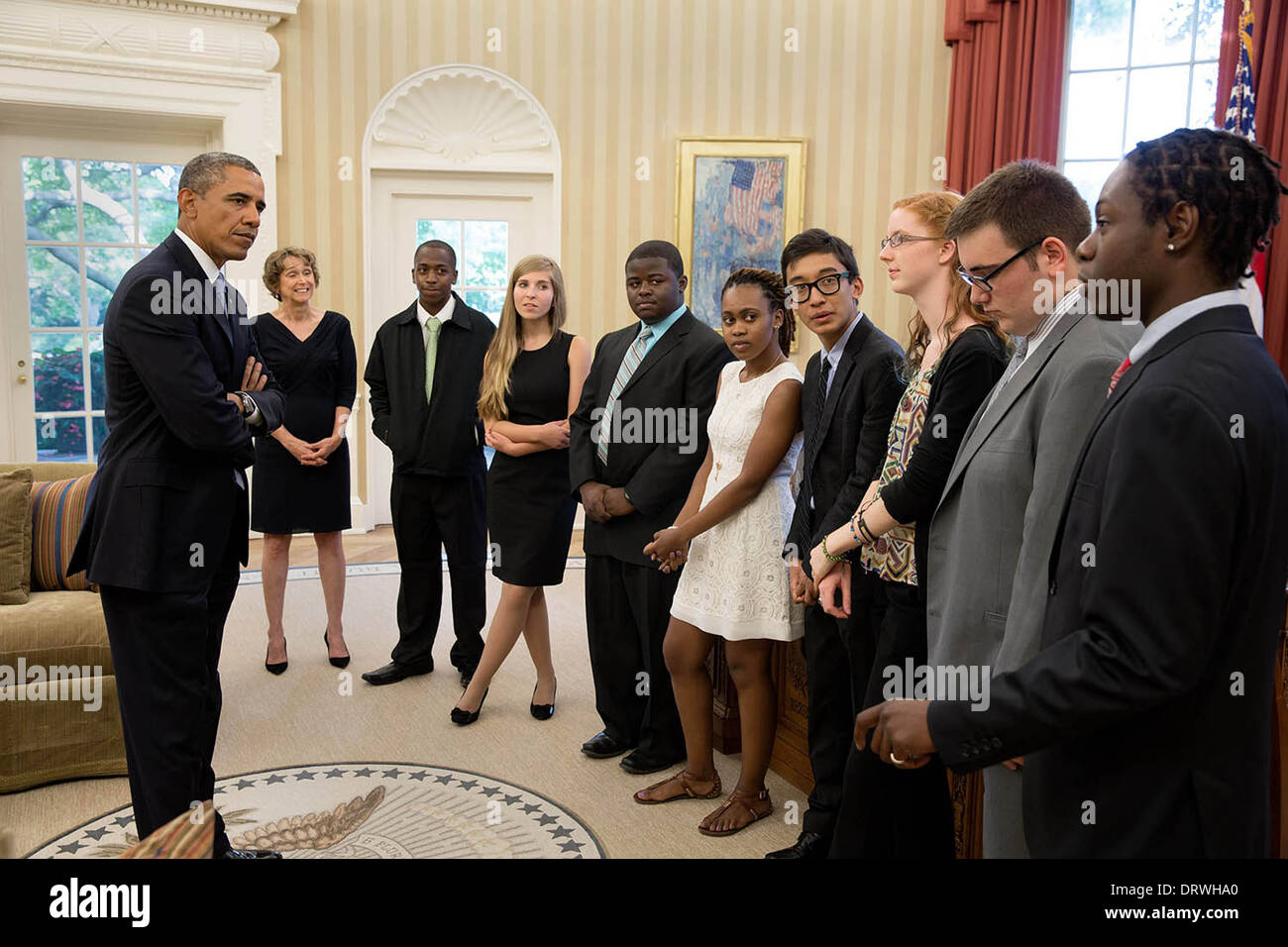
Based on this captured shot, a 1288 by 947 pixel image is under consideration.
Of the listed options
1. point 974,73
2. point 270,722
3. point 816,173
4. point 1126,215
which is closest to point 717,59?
point 816,173

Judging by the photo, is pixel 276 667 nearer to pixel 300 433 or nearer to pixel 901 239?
pixel 300 433

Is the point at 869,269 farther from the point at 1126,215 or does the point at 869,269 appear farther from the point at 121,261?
the point at 1126,215

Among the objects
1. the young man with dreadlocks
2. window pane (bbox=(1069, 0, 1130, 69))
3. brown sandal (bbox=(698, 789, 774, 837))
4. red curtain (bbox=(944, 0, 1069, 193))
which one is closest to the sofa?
brown sandal (bbox=(698, 789, 774, 837))

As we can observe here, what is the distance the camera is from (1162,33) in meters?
6.03

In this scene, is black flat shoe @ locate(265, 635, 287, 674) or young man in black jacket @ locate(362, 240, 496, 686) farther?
black flat shoe @ locate(265, 635, 287, 674)

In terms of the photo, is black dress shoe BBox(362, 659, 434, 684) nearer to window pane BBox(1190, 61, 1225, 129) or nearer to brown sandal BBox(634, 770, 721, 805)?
brown sandal BBox(634, 770, 721, 805)

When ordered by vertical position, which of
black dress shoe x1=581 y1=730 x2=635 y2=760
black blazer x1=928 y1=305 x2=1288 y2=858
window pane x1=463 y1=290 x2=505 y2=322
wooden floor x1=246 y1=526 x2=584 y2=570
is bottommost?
black dress shoe x1=581 y1=730 x2=635 y2=760

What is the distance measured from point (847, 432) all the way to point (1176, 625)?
1.41 meters

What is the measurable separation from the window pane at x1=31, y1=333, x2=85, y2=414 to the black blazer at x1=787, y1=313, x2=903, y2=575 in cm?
541

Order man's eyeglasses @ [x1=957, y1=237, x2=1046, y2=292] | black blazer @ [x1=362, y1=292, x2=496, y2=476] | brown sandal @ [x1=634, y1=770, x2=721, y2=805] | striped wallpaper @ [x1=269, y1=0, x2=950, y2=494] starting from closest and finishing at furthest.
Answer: man's eyeglasses @ [x1=957, y1=237, x2=1046, y2=292]
brown sandal @ [x1=634, y1=770, x2=721, y2=805]
black blazer @ [x1=362, y1=292, x2=496, y2=476]
striped wallpaper @ [x1=269, y1=0, x2=950, y2=494]

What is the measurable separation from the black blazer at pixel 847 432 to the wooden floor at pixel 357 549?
333 cm

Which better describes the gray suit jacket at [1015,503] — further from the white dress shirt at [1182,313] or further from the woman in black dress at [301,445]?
the woman in black dress at [301,445]

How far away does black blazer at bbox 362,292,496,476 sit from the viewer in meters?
3.90

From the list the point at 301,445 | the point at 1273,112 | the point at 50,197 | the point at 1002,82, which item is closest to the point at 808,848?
the point at 301,445
